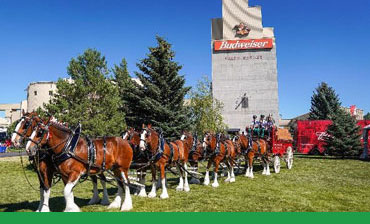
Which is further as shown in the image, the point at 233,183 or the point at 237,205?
the point at 233,183

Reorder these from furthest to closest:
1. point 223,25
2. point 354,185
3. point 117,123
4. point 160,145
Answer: point 223,25, point 117,123, point 354,185, point 160,145

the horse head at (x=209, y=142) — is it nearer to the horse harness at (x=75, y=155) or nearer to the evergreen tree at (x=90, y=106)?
the horse harness at (x=75, y=155)

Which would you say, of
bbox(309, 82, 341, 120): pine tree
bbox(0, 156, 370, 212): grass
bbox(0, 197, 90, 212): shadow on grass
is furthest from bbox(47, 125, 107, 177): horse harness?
bbox(309, 82, 341, 120): pine tree

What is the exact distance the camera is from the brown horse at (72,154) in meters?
7.08

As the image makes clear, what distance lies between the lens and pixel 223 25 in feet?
159

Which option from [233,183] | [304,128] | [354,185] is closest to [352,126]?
[304,128]

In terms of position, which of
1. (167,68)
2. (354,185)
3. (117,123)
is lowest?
(354,185)

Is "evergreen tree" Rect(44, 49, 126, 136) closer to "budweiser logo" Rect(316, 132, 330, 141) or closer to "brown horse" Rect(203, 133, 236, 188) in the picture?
"brown horse" Rect(203, 133, 236, 188)

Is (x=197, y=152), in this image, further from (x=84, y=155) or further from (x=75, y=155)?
(x=75, y=155)

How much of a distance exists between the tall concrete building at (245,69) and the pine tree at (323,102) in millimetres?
17461

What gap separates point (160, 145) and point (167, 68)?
14947 millimetres

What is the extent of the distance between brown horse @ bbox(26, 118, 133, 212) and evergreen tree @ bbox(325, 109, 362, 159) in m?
27.5

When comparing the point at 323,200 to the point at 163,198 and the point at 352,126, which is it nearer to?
the point at 163,198

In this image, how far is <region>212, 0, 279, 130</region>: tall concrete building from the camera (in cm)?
4588
